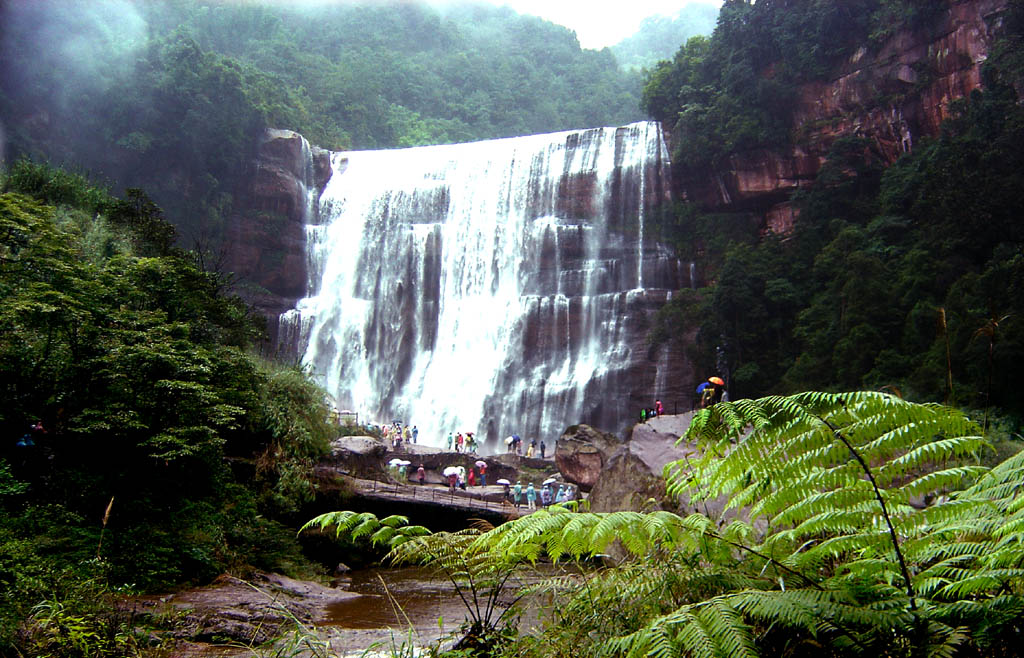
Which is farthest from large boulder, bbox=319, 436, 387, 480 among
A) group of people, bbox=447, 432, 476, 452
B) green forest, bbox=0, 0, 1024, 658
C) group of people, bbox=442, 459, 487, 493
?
group of people, bbox=447, 432, 476, 452

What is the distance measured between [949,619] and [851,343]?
2354 centimetres

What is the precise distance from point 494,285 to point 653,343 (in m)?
8.94

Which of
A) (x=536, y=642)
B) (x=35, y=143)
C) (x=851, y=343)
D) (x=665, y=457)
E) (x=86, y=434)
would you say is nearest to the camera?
(x=536, y=642)

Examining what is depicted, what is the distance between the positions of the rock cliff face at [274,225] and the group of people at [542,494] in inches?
860

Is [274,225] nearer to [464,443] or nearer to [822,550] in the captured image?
[464,443]

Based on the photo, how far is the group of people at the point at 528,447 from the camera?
30438mm

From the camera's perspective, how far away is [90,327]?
39.4 ft

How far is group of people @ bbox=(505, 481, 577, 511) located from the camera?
19734 millimetres

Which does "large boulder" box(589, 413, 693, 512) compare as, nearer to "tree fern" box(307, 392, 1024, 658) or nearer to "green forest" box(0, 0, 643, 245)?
"tree fern" box(307, 392, 1024, 658)

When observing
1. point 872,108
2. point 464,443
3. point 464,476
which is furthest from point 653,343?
point 872,108

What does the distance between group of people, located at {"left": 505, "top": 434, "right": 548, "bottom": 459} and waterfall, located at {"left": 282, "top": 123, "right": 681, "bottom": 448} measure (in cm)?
66

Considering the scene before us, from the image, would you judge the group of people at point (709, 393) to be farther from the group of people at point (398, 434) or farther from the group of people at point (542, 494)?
the group of people at point (398, 434)

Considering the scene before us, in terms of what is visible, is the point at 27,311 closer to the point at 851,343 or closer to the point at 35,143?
→ the point at 851,343

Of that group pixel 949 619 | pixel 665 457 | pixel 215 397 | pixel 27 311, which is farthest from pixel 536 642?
pixel 27 311
